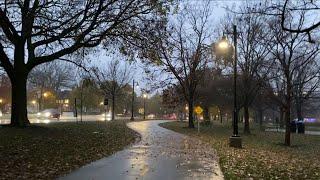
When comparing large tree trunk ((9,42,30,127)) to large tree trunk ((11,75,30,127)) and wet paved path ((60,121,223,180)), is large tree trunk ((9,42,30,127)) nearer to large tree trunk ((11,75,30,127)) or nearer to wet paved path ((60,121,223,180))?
large tree trunk ((11,75,30,127))

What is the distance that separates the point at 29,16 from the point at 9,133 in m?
5.19

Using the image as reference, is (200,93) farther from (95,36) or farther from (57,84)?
(57,84)

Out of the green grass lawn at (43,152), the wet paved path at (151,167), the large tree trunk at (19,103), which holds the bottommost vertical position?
the wet paved path at (151,167)

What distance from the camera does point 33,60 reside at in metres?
26.0

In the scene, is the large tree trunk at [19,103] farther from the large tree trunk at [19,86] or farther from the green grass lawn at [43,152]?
the green grass lawn at [43,152]

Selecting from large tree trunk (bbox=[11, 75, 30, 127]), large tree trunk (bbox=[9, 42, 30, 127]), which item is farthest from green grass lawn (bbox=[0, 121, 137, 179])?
large tree trunk (bbox=[9, 42, 30, 127])

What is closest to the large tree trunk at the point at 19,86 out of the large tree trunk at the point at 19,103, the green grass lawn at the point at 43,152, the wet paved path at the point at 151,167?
the large tree trunk at the point at 19,103

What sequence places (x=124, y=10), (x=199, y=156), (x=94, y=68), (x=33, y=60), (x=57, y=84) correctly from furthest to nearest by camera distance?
1. (x=57, y=84)
2. (x=94, y=68)
3. (x=33, y=60)
4. (x=124, y=10)
5. (x=199, y=156)

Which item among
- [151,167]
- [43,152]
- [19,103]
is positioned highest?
[19,103]

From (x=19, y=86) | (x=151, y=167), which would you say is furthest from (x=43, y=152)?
(x=19, y=86)

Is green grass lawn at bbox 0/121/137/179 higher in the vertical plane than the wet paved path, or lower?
higher

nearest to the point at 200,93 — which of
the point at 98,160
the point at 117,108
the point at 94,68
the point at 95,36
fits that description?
the point at 94,68

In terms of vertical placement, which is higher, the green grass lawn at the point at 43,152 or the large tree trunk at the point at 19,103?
the large tree trunk at the point at 19,103

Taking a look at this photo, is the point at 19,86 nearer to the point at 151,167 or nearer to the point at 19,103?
the point at 19,103
